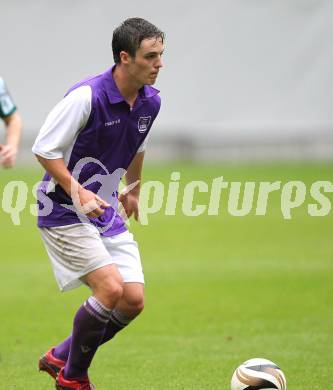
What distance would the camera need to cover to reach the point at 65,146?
701cm

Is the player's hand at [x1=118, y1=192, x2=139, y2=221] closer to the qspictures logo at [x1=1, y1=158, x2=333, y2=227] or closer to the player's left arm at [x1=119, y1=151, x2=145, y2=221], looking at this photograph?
the player's left arm at [x1=119, y1=151, x2=145, y2=221]

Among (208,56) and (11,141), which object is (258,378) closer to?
(11,141)

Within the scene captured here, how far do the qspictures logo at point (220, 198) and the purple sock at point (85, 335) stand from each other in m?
13.0

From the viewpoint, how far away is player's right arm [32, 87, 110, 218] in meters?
6.91

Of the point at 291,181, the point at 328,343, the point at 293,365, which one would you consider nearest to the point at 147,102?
the point at 293,365

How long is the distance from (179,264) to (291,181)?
1114 centimetres

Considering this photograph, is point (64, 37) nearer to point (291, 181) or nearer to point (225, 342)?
point (291, 181)

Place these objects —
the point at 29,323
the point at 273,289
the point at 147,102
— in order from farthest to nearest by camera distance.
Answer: the point at 273,289 < the point at 29,323 < the point at 147,102

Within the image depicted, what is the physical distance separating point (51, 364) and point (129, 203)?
1.47 m

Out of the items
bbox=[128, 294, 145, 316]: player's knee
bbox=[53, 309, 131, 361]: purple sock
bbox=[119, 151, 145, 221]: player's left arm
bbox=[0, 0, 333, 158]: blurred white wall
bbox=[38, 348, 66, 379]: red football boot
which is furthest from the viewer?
bbox=[0, 0, 333, 158]: blurred white wall

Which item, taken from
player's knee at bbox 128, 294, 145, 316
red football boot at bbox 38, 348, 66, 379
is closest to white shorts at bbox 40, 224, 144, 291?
→ player's knee at bbox 128, 294, 145, 316

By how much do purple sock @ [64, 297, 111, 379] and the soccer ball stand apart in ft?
3.40

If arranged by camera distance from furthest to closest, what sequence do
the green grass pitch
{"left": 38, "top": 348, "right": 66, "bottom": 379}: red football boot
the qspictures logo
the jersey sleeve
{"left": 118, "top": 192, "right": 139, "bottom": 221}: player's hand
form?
the qspictures logo → the jersey sleeve → the green grass pitch → {"left": 118, "top": 192, "right": 139, "bottom": 221}: player's hand → {"left": 38, "top": 348, "right": 66, "bottom": 379}: red football boot

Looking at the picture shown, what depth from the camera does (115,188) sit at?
7.64 meters
